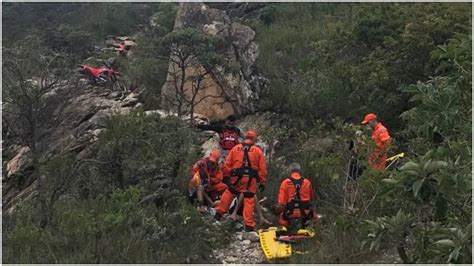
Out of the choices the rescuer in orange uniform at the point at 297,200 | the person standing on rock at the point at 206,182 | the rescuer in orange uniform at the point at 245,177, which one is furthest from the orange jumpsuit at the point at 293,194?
the person standing on rock at the point at 206,182

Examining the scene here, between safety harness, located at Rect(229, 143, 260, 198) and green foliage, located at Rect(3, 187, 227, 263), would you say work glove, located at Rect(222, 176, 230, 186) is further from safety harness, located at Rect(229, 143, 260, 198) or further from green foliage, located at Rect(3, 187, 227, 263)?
green foliage, located at Rect(3, 187, 227, 263)

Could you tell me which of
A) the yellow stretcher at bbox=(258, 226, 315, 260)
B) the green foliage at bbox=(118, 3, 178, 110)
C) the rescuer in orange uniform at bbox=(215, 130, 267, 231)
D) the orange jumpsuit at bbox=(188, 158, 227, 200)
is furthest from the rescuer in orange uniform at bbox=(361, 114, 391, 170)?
the green foliage at bbox=(118, 3, 178, 110)

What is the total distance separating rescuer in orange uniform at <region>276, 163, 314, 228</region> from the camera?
7.35 metres

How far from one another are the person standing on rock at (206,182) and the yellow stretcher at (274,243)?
47.7 inches

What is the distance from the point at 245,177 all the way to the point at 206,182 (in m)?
0.86

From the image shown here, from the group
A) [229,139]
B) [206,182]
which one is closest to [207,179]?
[206,182]

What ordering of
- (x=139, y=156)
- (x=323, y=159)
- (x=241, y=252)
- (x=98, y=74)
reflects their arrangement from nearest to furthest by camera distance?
(x=241, y=252) → (x=323, y=159) → (x=139, y=156) → (x=98, y=74)

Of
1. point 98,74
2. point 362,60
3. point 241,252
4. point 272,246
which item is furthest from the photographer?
point 98,74

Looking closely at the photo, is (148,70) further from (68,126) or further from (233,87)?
(68,126)

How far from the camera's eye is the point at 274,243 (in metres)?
6.85

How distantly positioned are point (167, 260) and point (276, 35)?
9969mm

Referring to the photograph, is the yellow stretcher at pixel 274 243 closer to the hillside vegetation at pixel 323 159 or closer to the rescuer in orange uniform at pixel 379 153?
the hillside vegetation at pixel 323 159

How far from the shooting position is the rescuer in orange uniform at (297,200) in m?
7.35

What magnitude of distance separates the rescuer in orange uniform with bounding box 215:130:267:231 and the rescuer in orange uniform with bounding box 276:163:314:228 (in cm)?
44
